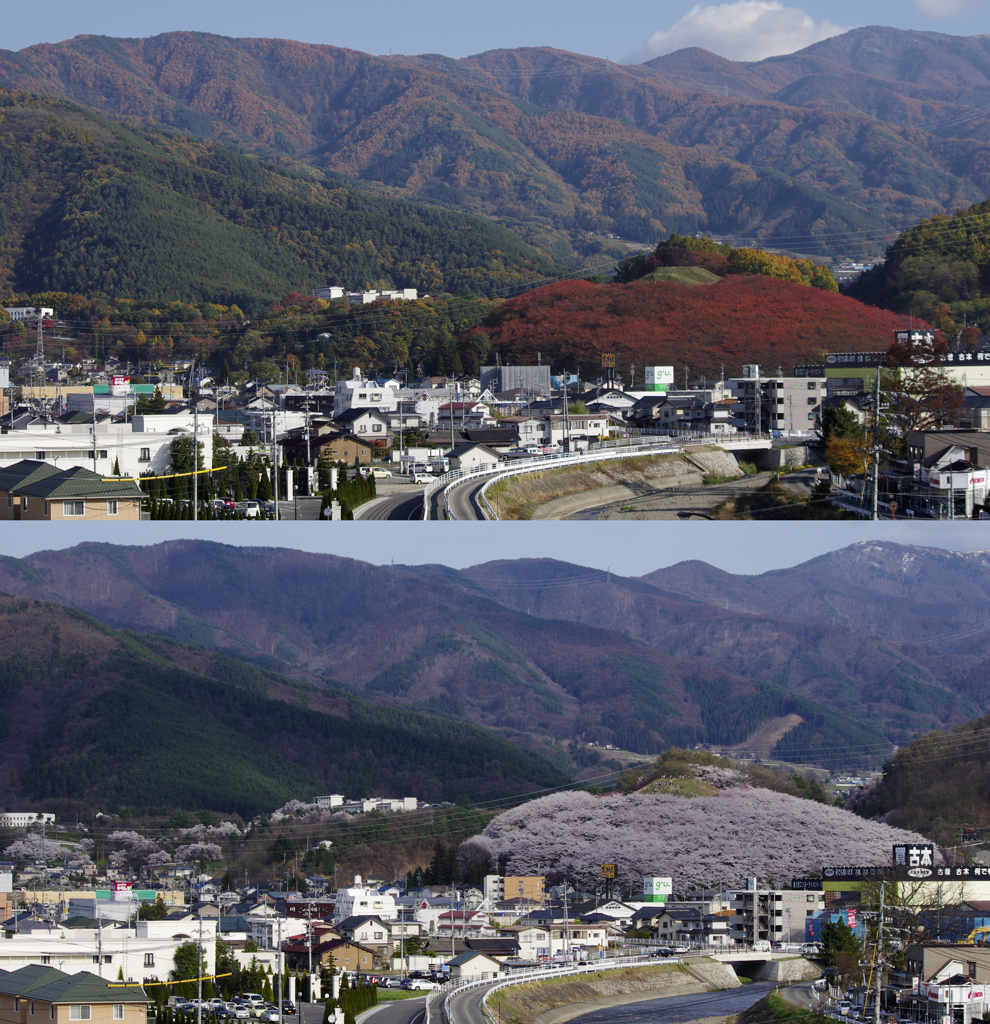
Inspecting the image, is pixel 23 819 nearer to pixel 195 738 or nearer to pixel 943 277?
pixel 195 738

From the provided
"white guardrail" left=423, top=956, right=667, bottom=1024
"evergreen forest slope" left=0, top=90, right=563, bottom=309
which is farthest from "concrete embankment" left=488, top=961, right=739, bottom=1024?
"evergreen forest slope" left=0, top=90, right=563, bottom=309

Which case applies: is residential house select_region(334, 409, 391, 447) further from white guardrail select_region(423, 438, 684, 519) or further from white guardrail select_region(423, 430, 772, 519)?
white guardrail select_region(423, 438, 684, 519)

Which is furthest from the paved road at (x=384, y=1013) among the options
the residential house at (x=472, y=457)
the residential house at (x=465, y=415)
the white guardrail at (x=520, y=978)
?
the residential house at (x=465, y=415)

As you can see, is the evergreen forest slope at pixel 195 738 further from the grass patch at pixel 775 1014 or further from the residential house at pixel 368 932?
the grass patch at pixel 775 1014

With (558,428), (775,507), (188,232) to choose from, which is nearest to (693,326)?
(558,428)

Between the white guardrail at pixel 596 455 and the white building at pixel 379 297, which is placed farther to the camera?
the white building at pixel 379 297

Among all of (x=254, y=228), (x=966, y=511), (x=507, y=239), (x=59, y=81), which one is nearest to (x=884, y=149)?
(x=507, y=239)
